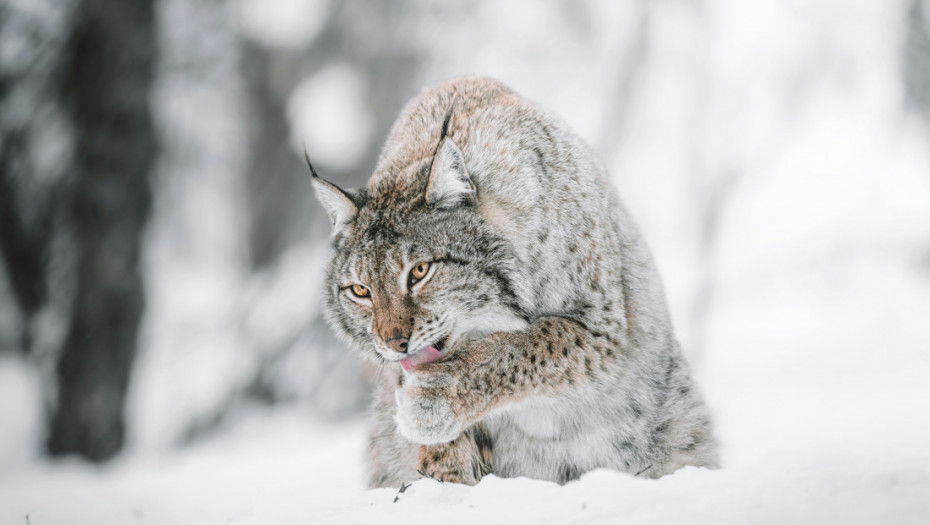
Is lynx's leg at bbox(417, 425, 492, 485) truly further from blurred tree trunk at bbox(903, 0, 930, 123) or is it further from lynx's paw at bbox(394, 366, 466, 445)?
blurred tree trunk at bbox(903, 0, 930, 123)

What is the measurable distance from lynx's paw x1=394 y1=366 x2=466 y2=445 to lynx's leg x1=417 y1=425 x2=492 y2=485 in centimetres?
21

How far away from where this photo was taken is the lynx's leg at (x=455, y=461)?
3.22 meters

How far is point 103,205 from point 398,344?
16.5 feet

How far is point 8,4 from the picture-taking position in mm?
6738

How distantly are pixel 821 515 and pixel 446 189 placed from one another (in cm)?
171

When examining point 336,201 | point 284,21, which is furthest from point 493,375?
point 284,21

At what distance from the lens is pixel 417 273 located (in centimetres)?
300

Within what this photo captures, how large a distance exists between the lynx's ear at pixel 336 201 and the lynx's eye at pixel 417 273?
1.44 feet

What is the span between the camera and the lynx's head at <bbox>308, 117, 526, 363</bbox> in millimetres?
2957

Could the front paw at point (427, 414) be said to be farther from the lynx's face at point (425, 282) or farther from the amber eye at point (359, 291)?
the amber eye at point (359, 291)

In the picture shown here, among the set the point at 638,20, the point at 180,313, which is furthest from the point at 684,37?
the point at 180,313

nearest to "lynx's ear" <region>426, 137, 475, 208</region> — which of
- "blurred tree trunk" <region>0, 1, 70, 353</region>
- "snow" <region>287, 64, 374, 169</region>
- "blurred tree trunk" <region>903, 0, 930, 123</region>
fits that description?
"blurred tree trunk" <region>0, 1, 70, 353</region>

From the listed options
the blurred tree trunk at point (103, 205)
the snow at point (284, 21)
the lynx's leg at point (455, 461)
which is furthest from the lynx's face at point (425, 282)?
the snow at point (284, 21)

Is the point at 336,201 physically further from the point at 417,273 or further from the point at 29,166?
the point at 29,166
